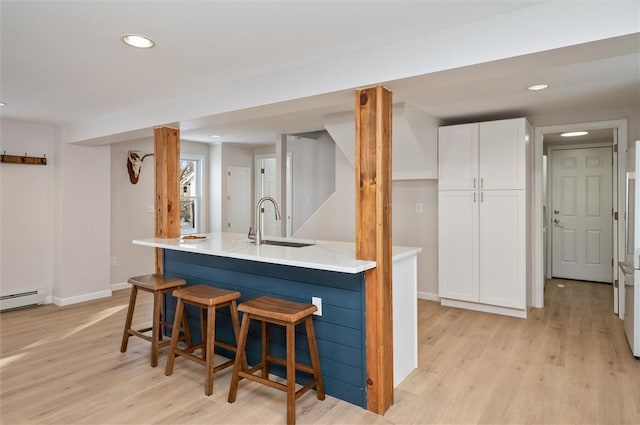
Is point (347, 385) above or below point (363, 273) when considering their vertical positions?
below

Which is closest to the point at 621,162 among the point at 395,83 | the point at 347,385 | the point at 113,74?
the point at 395,83

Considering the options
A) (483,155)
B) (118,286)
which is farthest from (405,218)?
(118,286)

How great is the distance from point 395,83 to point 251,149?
5.40 metres

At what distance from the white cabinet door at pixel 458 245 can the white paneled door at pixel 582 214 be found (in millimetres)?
2778

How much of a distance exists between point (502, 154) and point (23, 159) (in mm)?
5327

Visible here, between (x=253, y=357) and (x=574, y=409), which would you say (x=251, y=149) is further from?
(x=574, y=409)

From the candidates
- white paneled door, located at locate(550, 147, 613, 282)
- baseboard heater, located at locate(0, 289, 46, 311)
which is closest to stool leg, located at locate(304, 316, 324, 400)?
baseboard heater, located at locate(0, 289, 46, 311)

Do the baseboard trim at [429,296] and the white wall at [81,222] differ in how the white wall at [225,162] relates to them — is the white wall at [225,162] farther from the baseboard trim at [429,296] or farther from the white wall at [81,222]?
the baseboard trim at [429,296]

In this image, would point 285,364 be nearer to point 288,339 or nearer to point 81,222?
point 288,339

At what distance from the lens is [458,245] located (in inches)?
180

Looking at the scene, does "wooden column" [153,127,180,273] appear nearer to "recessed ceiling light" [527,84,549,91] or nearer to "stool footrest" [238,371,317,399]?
"stool footrest" [238,371,317,399]

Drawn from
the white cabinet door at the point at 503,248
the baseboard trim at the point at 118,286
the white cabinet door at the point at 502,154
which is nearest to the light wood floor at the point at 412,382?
the white cabinet door at the point at 503,248

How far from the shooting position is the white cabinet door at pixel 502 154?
4.15m

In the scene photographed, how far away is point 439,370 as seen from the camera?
9.73ft
